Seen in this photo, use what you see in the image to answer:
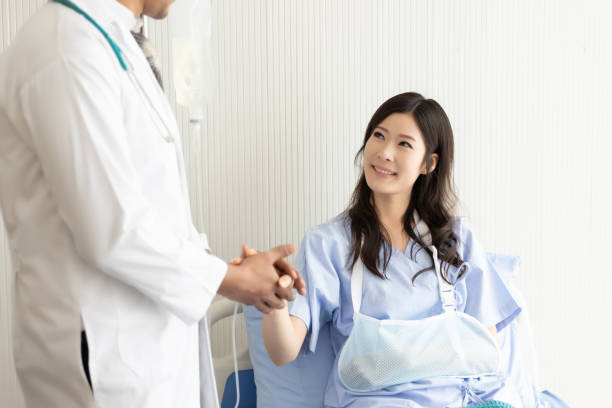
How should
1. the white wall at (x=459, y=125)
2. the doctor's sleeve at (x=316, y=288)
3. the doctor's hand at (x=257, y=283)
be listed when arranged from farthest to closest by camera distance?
the white wall at (x=459, y=125)
the doctor's sleeve at (x=316, y=288)
the doctor's hand at (x=257, y=283)

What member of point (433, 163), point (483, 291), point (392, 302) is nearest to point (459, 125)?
point (433, 163)

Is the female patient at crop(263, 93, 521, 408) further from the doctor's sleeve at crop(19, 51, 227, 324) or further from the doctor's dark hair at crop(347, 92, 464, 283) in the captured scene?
the doctor's sleeve at crop(19, 51, 227, 324)

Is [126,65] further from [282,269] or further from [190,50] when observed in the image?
[190,50]

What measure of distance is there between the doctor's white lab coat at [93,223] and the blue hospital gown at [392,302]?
0.57 metres

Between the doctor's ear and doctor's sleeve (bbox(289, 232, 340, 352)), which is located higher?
the doctor's ear

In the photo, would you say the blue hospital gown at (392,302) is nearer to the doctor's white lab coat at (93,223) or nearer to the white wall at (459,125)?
the white wall at (459,125)

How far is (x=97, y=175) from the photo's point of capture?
27.0 inches

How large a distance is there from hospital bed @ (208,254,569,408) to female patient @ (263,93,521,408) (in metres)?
0.05

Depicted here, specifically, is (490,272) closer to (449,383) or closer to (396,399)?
(449,383)

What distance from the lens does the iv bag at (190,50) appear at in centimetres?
140

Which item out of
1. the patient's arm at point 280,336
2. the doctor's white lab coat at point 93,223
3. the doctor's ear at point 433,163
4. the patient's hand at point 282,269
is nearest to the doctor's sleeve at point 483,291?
the doctor's ear at point 433,163

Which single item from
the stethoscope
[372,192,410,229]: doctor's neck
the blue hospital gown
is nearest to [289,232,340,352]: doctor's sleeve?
the blue hospital gown

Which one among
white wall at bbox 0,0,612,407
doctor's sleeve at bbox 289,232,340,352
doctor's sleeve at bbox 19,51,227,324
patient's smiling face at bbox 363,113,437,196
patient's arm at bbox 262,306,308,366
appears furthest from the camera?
white wall at bbox 0,0,612,407

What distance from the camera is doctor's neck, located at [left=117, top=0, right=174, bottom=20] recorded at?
855 mm
